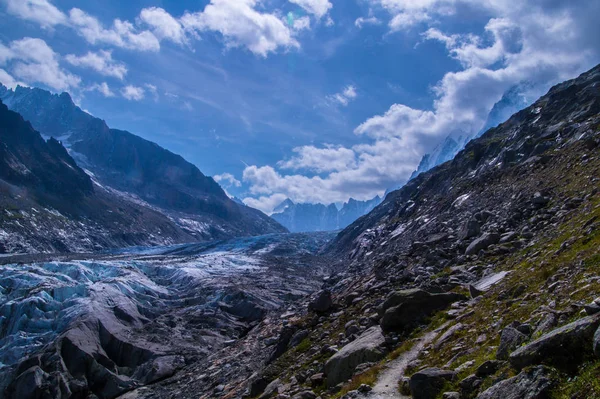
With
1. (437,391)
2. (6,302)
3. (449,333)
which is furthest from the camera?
(6,302)

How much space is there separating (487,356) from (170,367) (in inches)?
1645

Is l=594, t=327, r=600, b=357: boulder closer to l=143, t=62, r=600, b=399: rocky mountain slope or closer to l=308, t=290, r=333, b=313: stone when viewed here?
l=143, t=62, r=600, b=399: rocky mountain slope

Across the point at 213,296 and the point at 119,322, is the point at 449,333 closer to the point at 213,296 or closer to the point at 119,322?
the point at 119,322

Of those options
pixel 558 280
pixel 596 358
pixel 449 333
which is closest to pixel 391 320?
pixel 449 333

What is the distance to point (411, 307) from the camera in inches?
824

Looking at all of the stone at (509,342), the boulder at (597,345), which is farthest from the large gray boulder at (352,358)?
the boulder at (597,345)

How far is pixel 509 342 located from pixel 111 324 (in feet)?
189

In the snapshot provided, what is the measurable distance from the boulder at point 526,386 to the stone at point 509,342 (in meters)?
1.61

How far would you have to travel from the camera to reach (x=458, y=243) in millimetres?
35062

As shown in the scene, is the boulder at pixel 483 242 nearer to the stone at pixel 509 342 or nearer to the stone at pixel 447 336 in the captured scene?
the stone at pixel 447 336

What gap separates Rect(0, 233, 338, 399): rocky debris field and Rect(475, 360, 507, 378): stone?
24.3m

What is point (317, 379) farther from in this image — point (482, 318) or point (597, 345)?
point (597, 345)

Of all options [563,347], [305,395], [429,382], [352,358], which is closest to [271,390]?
[305,395]

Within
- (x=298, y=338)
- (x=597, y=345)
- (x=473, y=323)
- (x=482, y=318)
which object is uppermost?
(x=597, y=345)
